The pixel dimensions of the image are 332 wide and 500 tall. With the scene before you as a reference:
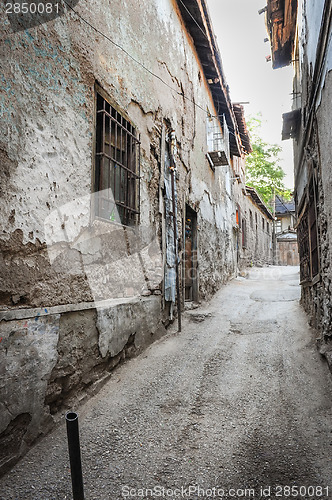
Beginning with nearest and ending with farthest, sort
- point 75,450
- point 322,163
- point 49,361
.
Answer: point 75,450
point 49,361
point 322,163

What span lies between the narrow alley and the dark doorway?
241 centimetres

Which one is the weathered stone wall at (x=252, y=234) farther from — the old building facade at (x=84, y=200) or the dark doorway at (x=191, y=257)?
the old building facade at (x=84, y=200)

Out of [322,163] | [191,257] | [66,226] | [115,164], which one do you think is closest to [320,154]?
[322,163]

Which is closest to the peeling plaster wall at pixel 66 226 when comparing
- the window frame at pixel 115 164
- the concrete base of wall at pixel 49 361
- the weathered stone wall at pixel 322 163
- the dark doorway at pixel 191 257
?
the concrete base of wall at pixel 49 361

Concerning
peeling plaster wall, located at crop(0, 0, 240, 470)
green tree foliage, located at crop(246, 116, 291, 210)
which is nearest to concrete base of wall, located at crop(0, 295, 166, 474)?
peeling plaster wall, located at crop(0, 0, 240, 470)

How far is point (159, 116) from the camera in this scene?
4.98 m

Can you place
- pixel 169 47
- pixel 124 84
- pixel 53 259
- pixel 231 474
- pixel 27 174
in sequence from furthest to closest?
1. pixel 169 47
2. pixel 124 84
3. pixel 53 259
4. pixel 27 174
5. pixel 231 474

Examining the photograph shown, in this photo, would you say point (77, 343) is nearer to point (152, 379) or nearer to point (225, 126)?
point (152, 379)

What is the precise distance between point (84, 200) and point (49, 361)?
55.0 inches

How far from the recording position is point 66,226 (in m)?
2.70

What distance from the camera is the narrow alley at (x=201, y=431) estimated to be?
193cm

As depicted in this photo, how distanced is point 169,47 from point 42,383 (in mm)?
5512

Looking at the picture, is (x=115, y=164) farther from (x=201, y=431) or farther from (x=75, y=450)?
(x=75, y=450)

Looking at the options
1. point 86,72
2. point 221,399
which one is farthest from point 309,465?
point 86,72
